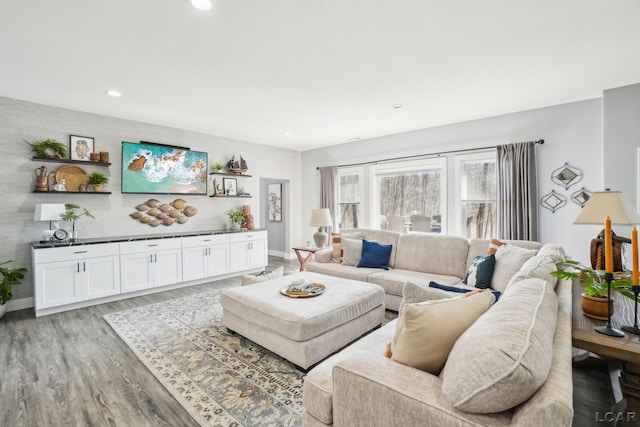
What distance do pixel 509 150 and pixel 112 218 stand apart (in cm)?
597

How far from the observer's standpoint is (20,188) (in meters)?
3.78

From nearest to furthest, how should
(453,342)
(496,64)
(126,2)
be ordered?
(453,342) → (126,2) → (496,64)

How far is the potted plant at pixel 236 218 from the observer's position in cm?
576

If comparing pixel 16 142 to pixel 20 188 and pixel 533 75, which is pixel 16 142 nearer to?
pixel 20 188

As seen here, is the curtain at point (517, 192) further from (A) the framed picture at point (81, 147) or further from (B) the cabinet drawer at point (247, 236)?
(A) the framed picture at point (81, 147)

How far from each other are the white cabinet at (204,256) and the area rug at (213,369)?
4.23 ft

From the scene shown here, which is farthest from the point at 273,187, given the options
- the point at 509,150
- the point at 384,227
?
the point at 509,150

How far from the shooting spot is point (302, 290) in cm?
282

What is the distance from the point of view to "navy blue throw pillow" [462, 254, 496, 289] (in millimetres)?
3045

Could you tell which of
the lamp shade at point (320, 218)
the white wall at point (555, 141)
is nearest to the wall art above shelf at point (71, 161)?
the lamp shade at point (320, 218)

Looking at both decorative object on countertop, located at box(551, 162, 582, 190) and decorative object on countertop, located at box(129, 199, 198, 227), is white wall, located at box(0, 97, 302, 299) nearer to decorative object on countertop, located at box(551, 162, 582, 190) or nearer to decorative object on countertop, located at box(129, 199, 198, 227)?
decorative object on countertop, located at box(129, 199, 198, 227)

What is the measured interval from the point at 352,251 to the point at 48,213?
3.91 m

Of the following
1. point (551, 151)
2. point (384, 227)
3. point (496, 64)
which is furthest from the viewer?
point (384, 227)

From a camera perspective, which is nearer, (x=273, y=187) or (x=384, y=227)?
(x=384, y=227)
